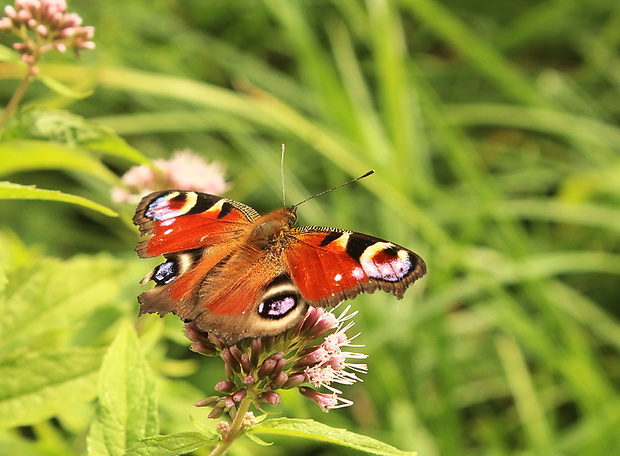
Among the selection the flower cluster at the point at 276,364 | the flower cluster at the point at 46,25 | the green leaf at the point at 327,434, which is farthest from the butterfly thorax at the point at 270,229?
the flower cluster at the point at 46,25

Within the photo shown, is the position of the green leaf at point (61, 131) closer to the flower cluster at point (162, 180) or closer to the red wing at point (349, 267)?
the red wing at point (349, 267)

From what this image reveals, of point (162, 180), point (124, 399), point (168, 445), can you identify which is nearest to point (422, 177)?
point (162, 180)

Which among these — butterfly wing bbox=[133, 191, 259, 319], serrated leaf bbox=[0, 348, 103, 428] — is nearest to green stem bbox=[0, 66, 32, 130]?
butterfly wing bbox=[133, 191, 259, 319]

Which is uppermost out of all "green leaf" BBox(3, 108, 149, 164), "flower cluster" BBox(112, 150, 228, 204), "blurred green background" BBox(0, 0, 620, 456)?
"blurred green background" BBox(0, 0, 620, 456)

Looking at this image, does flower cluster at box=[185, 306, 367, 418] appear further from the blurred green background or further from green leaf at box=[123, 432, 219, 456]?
the blurred green background

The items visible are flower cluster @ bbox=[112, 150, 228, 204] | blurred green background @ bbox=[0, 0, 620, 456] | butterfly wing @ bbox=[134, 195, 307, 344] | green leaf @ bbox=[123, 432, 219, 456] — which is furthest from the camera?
blurred green background @ bbox=[0, 0, 620, 456]

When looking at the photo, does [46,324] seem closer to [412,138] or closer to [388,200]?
[388,200]

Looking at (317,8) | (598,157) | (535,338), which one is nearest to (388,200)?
(535,338)
